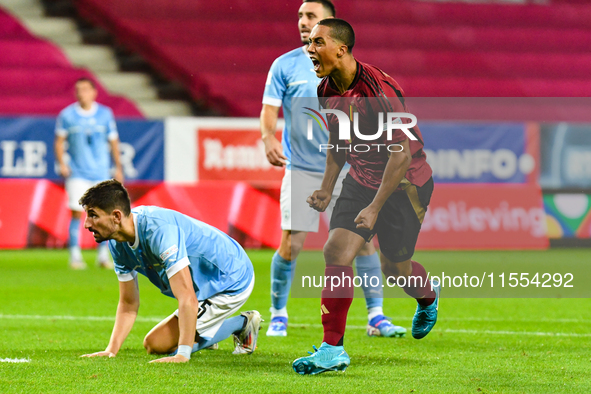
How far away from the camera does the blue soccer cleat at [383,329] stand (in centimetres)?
503

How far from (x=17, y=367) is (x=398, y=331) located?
2149 mm

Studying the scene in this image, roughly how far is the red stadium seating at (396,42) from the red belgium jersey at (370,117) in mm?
10801

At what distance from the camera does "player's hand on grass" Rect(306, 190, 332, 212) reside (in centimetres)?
402

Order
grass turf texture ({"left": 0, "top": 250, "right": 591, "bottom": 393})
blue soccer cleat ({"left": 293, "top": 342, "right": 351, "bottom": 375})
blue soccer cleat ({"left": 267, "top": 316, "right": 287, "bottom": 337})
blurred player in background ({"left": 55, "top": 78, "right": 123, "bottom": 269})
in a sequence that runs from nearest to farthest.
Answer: grass turf texture ({"left": 0, "top": 250, "right": 591, "bottom": 393}) < blue soccer cleat ({"left": 293, "top": 342, "right": 351, "bottom": 375}) < blue soccer cleat ({"left": 267, "top": 316, "right": 287, "bottom": 337}) < blurred player in background ({"left": 55, "top": 78, "right": 123, "bottom": 269})

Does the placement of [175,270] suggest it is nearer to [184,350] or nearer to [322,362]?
[184,350]

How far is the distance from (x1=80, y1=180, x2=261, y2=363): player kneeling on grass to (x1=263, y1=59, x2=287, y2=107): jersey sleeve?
115cm

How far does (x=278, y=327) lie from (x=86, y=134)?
4945mm

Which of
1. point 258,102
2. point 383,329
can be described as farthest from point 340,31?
point 258,102

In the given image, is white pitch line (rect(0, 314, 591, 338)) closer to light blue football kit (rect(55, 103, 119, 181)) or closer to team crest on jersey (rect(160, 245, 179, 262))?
team crest on jersey (rect(160, 245, 179, 262))

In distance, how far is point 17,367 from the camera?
12.6 ft

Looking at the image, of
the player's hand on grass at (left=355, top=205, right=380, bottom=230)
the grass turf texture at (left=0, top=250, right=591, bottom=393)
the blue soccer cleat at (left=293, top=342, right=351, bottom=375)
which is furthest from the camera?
the player's hand on grass at (left=355, top=205, right=380, bottom=230)

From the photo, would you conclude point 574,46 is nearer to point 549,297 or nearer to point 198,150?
point 198,150

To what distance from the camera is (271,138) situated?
5051 millimetres

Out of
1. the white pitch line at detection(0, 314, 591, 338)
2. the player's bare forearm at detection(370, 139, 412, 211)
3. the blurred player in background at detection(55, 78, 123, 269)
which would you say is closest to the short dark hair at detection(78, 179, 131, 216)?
the player's bare forearm at detection(370, 139, 412, 211)
